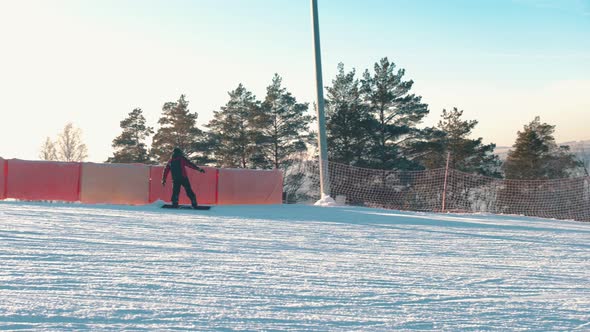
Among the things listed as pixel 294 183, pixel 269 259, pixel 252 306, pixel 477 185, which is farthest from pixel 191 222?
pixel 294 183

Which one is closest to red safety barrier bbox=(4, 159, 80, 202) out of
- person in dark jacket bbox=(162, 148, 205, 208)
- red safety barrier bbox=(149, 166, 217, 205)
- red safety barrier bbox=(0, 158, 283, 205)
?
red safety barrier bbox=(0, 158, 283, 205)

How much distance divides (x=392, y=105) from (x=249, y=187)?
75.1ft

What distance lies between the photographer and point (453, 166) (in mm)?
38219

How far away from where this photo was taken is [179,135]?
41.4 metres

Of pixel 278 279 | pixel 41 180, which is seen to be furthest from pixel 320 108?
pixel 278 279

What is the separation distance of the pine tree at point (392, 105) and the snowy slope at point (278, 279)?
92.8 feet

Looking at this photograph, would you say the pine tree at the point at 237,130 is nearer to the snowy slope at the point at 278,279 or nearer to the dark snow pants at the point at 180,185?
the dark snow pants at the point at 180,185

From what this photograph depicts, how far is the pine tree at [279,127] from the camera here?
39.2m

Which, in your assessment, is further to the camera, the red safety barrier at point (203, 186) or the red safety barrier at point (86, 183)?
the red safety barrier at point (203, 186)

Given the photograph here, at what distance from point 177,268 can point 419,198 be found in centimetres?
2596

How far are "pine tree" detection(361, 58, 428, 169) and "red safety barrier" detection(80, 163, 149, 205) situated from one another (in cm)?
2398

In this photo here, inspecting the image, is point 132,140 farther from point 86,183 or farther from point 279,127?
point 86,183

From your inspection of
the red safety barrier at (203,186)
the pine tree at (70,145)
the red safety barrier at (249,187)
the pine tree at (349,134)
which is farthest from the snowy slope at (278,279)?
the pine tree at (70,145)

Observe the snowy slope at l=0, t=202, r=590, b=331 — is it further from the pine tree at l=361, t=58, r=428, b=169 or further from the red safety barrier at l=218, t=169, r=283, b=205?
the pine tree at l=361, t=58, r=428, b=169
